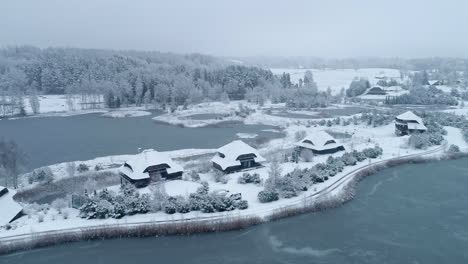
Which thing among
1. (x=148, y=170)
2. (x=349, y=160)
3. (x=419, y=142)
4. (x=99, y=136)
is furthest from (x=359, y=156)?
(x=99, y=136)

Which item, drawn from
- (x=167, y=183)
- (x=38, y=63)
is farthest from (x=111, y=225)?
(x=38, y=63)

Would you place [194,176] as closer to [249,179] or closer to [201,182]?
[201,182]

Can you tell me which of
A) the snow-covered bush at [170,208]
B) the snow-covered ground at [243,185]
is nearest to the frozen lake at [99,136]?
the snow-covered ground at [243,185]

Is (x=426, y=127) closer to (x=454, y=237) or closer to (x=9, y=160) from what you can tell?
(x=454, y=237)

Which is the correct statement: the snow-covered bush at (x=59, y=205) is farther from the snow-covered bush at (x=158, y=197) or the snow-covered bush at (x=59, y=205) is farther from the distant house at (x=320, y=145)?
the distant house at (x=320, y=145)

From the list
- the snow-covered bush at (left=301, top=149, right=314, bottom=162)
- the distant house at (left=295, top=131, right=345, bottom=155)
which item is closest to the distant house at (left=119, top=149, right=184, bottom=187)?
the snow-covered bush at (left=301, top=149, right=314, bottom=162)

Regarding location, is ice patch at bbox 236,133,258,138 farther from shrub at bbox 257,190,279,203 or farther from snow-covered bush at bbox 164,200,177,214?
snow-covered bush at bbox 164,200,177,214

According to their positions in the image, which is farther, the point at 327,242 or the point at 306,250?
the point at 327,242

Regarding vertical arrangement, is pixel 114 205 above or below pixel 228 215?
above
